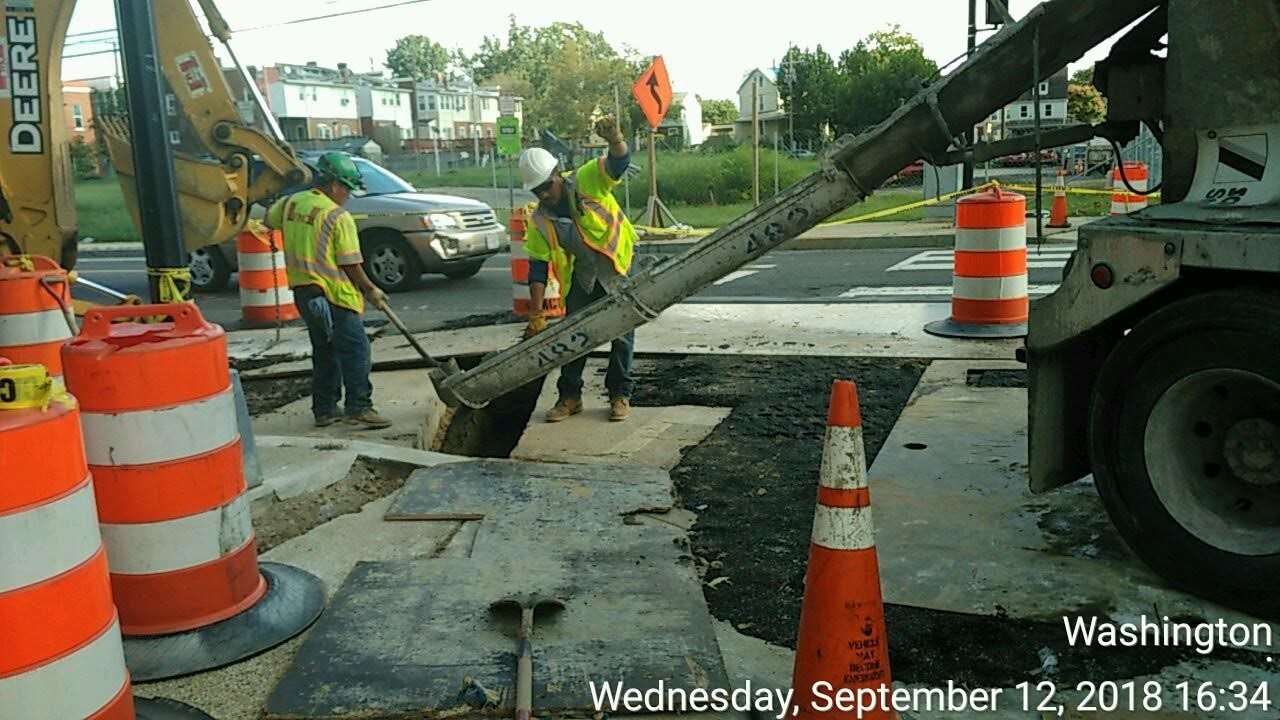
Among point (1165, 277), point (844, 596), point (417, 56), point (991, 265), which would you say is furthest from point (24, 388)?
point (417, 56)

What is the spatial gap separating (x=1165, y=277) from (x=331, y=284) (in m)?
4.95

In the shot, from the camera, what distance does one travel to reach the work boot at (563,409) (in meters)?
7.30

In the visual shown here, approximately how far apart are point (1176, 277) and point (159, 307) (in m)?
3.41

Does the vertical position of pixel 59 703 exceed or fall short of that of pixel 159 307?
it falls short

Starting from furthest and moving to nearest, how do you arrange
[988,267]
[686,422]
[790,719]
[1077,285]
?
[988,267], [686,422], [1077,285], [790,719]

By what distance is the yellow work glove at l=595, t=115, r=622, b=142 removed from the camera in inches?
254

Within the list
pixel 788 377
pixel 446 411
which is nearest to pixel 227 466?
pixel 446 411

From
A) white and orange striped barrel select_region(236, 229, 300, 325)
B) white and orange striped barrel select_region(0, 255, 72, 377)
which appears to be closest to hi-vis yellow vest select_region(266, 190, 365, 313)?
white and orange striped barrel select_region(0, 255, 72, 377)

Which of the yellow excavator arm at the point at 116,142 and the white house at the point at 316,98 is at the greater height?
the white house at the point at 316,98

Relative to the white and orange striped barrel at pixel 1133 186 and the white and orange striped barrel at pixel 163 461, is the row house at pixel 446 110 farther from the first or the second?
the white and orange striped barrel at pixel 163 461

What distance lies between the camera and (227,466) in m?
3.69

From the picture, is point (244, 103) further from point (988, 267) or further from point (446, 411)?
point (988, 267)

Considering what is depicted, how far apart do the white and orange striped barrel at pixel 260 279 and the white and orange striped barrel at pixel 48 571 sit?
9406 millimetres

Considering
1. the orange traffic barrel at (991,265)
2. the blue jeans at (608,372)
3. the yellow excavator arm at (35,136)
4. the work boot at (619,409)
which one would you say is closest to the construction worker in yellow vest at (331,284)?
the blue jeans at (608,372)
